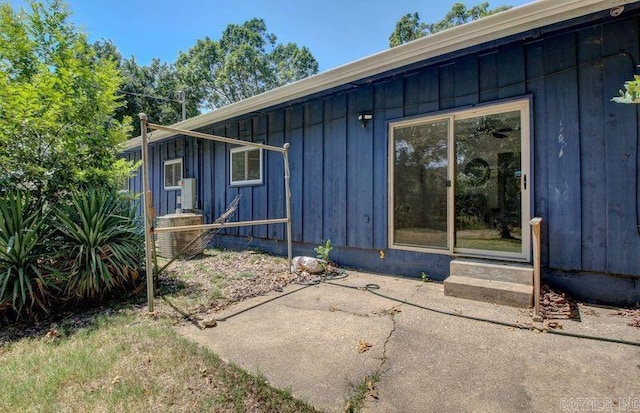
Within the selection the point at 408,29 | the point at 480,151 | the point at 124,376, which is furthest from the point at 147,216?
the point at 408,29

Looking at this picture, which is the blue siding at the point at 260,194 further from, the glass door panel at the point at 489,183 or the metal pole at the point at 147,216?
the glass door panel at the point at 489,183

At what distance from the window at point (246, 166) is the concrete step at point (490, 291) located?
414 centimetres

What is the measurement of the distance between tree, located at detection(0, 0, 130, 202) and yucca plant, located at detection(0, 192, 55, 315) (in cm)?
49

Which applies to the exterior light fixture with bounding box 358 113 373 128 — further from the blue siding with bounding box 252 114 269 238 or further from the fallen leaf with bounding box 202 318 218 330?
the fallen leaf with bounding box 202 318 218 330

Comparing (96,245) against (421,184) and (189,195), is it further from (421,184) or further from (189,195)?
(189,195)

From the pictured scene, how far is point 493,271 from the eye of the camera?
136 inches

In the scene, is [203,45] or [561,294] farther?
[203,45]

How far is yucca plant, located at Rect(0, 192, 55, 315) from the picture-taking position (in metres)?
3.03

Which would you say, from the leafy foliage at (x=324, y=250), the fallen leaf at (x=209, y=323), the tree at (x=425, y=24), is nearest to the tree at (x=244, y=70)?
the tree at (x=425, y=24)

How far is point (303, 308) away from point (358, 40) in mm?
13564

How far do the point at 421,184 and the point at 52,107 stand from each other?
4635 mm

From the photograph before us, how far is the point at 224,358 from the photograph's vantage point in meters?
2.26

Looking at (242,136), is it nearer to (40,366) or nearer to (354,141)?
(354,141)

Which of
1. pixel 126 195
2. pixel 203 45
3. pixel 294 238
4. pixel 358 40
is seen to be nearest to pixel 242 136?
pixel 294 238
